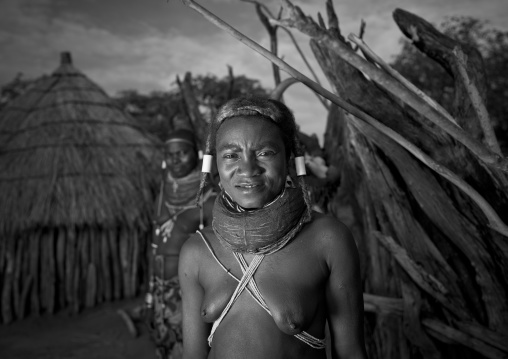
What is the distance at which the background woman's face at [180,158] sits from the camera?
4.27m

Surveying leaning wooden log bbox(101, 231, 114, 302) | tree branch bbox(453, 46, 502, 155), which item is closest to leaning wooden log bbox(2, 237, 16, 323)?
leaning wooden log bbox(101, 231, 114, 302)

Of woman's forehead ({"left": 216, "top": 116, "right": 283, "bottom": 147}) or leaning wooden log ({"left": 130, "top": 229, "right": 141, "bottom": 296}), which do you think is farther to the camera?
leaning wooden log ({"left": 130, "top": 229, "right": 141, "bottom": 296})

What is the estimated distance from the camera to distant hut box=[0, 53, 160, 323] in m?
6.17

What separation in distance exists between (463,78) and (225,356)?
184cm

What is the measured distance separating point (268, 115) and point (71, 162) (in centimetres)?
552

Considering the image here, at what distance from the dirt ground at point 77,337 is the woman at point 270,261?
4.14m

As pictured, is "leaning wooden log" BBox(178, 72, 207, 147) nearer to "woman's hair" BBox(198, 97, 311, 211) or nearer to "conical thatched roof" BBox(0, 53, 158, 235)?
"conical thatched roof" BBox(0, 53, 158, 235)

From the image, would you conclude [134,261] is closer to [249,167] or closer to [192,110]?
[192,110]

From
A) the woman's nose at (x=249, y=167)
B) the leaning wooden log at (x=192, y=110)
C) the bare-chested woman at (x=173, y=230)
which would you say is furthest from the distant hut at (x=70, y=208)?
the woman's nose at (x=249, y=167)

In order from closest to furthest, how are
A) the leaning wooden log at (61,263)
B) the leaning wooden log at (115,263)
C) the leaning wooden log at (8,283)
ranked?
the leaning wooden log at (8,283) → the leaning wooden log at (61,263) → the leaning wooden log at (115,263)

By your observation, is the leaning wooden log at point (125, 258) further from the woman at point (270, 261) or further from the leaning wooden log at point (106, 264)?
the woman at point (270, 261)

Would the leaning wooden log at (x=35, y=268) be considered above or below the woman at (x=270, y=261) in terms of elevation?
below

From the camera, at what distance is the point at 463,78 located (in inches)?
93.0

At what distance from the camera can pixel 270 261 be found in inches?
60.6
